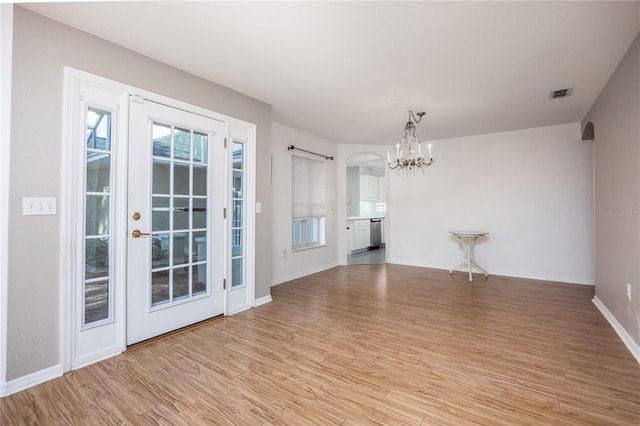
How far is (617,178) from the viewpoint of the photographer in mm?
2855

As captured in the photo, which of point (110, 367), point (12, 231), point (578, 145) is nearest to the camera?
point (12, 231)

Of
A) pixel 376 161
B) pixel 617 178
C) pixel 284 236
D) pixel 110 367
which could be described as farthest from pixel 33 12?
pixel 376 161

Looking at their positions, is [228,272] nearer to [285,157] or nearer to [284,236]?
[284,236]

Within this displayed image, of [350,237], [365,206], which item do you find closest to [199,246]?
[350,237]

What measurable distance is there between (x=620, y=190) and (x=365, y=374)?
290cm

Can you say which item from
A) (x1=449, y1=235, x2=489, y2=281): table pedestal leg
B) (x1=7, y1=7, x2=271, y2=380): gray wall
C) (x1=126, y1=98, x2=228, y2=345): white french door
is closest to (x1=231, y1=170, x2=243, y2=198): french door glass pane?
(x1=126, y1=98, x2=228, y2=345): white french door

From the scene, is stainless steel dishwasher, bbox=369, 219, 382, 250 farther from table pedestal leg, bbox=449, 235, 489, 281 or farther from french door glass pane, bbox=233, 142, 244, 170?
french door glass pane, bbox=233, 142, 244, 170

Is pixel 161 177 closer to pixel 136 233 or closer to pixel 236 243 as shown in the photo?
pixel 136 233

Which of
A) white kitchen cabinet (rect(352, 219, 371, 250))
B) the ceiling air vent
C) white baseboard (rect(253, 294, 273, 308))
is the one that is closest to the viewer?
the ceiling air vent

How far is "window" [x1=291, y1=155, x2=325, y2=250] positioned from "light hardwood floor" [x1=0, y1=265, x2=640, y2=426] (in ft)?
6.62

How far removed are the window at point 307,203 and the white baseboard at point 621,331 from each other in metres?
4.07

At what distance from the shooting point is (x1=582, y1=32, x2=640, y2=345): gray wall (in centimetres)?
243

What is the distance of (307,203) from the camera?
5535mm

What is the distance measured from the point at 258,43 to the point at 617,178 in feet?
11.6
